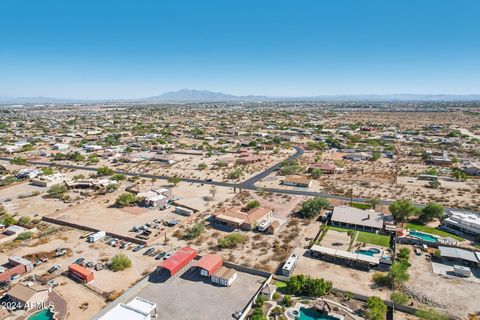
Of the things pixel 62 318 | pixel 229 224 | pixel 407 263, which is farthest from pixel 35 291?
pixel 407 263

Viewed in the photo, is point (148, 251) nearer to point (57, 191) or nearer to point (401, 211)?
point (57, 191)

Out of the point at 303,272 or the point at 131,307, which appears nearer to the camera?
the point at 131,307

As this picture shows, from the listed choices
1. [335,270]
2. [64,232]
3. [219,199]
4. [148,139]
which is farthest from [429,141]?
[64,232]

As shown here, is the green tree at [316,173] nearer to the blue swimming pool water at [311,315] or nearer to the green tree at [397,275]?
the green tree at [397,275]

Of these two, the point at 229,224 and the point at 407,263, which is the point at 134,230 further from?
the point at 407,263

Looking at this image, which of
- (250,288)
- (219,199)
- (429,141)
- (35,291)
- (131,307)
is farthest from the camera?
(429,141)

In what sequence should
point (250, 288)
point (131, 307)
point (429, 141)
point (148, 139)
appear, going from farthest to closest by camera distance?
point (148, 139) < point (429, 141) < point (250, 288) < point (131, 307)

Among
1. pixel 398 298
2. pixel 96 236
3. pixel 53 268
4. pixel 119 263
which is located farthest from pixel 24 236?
pixel 398 298
